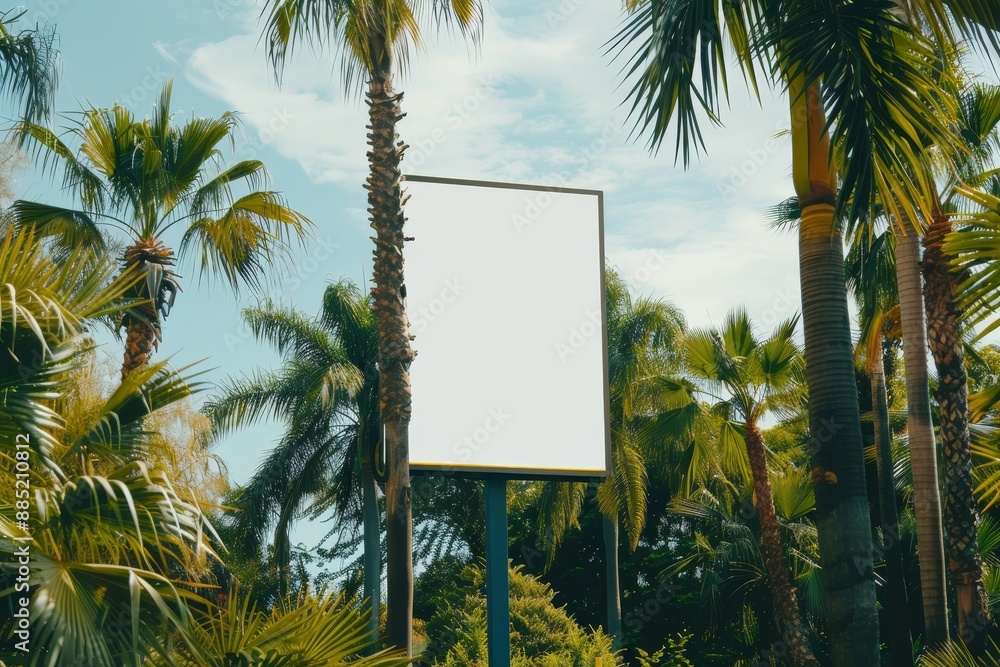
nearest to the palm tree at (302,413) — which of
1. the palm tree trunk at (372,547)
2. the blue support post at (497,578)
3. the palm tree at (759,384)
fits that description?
the palm tree trunk at (372,547)

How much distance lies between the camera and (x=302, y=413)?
2594 cm

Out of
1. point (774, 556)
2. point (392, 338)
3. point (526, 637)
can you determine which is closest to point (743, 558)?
point (774, 556)

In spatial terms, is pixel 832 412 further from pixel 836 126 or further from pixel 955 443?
pixel 955 443

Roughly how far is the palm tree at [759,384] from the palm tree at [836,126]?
1089 cm

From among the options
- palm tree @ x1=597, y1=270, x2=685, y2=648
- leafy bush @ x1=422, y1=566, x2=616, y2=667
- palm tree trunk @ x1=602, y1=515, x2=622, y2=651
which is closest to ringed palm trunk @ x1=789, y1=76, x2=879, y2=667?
leafy bush @ x1=422, y1=566, x2=616, y2=667

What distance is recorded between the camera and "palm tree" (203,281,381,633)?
84.1ft

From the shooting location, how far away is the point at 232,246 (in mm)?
13695

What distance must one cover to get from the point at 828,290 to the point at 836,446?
127 centimetres

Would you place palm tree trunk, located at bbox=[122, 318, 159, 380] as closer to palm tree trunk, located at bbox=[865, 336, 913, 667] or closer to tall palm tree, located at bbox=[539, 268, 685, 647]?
tall palm tree, located at bbox=[539, 268, 685, 647]

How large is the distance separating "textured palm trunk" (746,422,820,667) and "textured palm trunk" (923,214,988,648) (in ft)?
20.3

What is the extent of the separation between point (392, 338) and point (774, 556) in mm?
12044

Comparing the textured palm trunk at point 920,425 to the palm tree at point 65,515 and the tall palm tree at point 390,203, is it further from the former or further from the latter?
the palm tree at point 65,515

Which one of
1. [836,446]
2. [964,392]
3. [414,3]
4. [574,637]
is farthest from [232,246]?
[964,392]

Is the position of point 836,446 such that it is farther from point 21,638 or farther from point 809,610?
point 809,610
